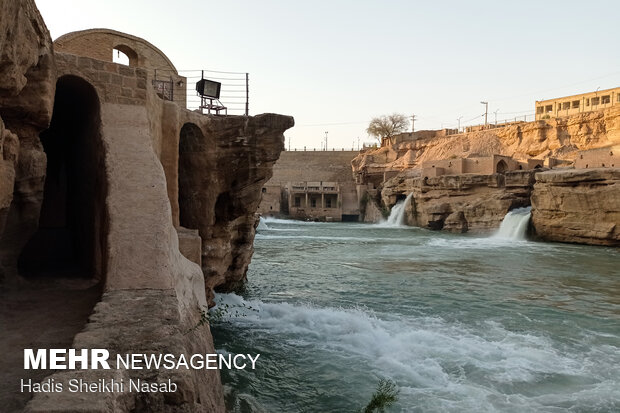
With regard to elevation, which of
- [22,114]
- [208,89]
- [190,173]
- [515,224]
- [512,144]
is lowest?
[515,224]

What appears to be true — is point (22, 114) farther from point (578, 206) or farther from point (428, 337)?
point (578, 206)

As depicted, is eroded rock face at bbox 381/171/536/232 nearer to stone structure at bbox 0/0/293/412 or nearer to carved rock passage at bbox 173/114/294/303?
stone structure at bbox 0/0/293/412

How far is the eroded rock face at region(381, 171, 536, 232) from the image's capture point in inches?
1132

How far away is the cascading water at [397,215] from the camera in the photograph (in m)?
38.6

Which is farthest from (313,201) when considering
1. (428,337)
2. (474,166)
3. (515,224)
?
(428,337)

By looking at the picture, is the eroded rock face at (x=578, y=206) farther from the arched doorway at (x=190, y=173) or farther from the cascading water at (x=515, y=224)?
the arched doorway at (x=190, y=173)

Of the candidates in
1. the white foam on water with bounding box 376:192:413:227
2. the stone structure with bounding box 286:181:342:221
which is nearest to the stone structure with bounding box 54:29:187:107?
the white foam on water with bounding box 376:192:413:227

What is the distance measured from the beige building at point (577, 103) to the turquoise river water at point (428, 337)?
40.0 meters

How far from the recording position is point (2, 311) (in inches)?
182

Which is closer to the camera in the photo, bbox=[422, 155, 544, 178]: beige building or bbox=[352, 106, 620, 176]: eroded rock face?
bbox=[422, 155, 544, 178]: beige building

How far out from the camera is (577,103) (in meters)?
51.7

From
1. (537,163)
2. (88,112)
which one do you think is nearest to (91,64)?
(88,112)

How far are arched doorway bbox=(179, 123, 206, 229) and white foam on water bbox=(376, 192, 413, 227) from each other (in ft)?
97.9

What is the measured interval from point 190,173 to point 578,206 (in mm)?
22136
